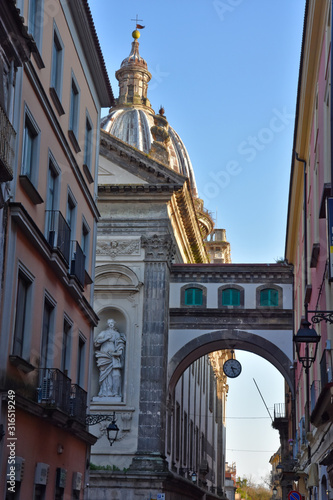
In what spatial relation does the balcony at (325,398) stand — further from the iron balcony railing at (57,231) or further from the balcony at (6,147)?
the balcony at (6,147)

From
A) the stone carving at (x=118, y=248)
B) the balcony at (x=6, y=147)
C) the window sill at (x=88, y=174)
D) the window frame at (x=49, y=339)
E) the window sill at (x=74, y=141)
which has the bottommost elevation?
the window frame at (x=49, y=339)

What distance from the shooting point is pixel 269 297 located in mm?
39719

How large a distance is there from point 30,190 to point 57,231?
2.34 m

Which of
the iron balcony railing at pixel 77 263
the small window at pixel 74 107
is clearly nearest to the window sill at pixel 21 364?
the iron balcony railing at pixel 77 263

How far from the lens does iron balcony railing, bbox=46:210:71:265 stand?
17.8m

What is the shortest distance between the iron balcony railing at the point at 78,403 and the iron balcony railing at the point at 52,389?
0.71 m

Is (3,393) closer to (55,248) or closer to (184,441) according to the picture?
(55,248)

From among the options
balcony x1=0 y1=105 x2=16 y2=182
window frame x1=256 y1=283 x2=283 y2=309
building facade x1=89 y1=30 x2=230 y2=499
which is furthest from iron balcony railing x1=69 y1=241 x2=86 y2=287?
window frame x1=256 y1=283 x2=283 y2=309

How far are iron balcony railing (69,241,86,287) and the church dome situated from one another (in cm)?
5545

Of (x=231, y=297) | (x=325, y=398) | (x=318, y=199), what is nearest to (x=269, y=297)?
(x=231, y=297)

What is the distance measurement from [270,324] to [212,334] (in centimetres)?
270

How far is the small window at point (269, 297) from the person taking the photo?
39688 millimetres

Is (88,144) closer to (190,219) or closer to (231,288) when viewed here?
(231,288)

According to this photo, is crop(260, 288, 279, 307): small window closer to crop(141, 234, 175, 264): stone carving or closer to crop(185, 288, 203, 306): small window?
crop(185, 288, 203, 306): small window
